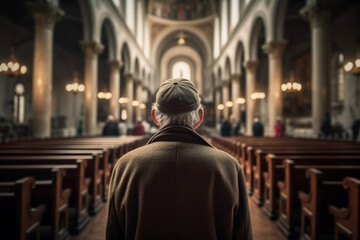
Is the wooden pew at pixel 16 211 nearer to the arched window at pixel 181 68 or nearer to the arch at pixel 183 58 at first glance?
the arch at pixel 183 58

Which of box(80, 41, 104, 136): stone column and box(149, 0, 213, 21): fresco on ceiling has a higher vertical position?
box(149, 0, 213, 21): fresco on ceiling

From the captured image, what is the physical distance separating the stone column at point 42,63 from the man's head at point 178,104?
8.70 m

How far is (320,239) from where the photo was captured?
308cm

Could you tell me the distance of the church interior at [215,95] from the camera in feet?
11.1

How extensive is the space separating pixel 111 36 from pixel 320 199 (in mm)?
15444

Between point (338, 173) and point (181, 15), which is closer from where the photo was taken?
point (338, 173)

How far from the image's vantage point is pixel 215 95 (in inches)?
1190

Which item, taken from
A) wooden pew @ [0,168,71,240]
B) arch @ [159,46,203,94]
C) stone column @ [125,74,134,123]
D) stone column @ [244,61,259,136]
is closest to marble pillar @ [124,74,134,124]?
stone column @ [125,74,134,123]

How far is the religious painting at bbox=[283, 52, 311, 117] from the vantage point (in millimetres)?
17719

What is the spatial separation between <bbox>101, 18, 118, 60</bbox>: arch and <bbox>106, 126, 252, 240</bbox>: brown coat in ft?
50.1

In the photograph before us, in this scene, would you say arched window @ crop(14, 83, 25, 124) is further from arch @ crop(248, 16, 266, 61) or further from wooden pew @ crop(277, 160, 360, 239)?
wooden pew @ crop(277, 160, 360, 239)

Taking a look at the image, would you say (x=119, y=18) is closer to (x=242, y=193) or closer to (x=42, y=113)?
(x=42, y=113)

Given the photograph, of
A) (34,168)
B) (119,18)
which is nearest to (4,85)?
(119,18)

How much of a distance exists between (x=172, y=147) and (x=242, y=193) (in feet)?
1.38
